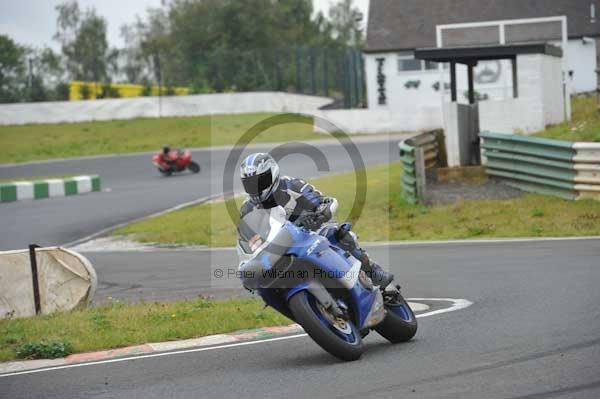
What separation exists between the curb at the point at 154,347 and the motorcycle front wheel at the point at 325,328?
161 centimetres

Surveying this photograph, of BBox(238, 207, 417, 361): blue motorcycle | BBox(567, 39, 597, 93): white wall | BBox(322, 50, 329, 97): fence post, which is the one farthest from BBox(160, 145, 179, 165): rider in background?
BBox(238, 207, 417, 361): blue motorcycle

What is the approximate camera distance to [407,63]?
1912 inches

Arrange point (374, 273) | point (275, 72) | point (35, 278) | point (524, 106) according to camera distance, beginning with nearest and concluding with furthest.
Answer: point (374, 273), point (35, 278), point (524, 106), point (275, 72)

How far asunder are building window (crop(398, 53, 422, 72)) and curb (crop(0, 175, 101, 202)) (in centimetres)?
2341

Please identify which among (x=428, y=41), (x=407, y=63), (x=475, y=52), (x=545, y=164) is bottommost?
(x=545, y=164)

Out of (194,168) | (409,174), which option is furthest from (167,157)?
(409,174)

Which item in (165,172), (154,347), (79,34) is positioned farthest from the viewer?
(79,34)

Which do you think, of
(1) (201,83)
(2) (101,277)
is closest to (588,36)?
(1) (201,83)

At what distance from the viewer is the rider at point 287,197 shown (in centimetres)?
749

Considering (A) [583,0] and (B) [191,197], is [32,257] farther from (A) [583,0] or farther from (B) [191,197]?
(A) [583,0]

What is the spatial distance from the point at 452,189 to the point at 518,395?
45.2 ft

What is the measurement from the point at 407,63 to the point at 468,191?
29.7m

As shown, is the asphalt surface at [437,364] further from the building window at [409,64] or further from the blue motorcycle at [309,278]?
the building window at [409,64]

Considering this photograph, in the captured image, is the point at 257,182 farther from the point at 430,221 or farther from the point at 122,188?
the point at 122,188
